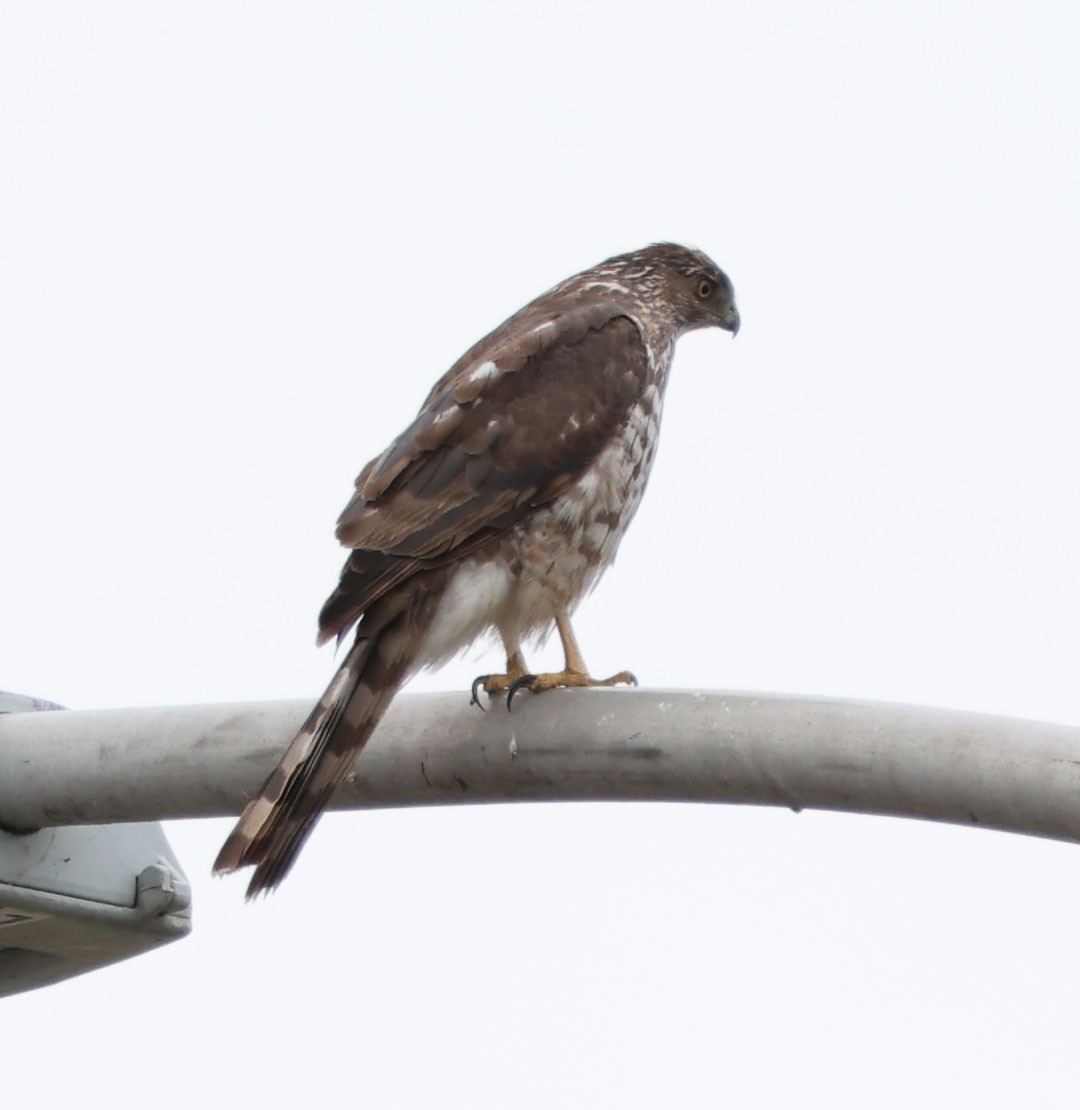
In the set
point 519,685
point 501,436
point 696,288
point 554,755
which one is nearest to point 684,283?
point 696,288

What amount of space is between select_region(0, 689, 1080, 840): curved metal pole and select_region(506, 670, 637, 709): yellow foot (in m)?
0.27

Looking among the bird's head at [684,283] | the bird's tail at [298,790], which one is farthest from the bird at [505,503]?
the bird's head at [684,283]

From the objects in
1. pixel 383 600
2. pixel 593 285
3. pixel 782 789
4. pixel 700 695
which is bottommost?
pixel 782 789

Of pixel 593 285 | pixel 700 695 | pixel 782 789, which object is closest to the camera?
pixel 782 789

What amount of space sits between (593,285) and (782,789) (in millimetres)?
2916

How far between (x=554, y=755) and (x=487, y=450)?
136 centimetres

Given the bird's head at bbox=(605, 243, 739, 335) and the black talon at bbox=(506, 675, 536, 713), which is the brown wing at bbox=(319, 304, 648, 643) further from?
the bird's head at bbox=(605, 243, 739, 335)

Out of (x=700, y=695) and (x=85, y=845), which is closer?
(x=700, y=695)

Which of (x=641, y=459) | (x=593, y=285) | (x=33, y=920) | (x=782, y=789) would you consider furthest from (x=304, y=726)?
(x=593, y=285)

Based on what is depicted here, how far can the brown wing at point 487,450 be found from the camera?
14.4 ft

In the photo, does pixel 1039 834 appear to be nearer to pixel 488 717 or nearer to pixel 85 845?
pixel 488 717

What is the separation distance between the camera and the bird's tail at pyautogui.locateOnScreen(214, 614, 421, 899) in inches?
138

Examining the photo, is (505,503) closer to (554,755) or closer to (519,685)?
(519,685)

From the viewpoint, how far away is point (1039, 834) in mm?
2623
